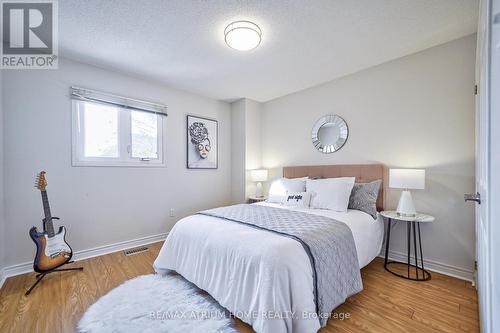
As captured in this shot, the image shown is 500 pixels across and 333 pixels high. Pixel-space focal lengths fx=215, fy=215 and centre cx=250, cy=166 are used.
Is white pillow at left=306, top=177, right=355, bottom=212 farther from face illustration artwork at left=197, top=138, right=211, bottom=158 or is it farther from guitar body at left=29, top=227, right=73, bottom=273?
guitar body at left=29, top=227, right=73, bottom=273

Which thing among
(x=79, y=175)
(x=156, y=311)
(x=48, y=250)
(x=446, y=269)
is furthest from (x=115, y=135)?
(x=446, y=269)

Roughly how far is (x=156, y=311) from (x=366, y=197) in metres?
2.37

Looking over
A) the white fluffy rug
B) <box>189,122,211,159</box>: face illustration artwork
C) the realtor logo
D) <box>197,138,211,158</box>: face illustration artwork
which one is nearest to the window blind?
the realtor logo

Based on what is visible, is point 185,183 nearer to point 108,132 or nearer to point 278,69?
point 108,132

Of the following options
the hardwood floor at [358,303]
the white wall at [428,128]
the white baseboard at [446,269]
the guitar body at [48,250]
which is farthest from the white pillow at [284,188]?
the guitar body at [48,250]

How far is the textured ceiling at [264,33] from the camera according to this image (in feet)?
5.82

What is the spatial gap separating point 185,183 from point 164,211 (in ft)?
1.83

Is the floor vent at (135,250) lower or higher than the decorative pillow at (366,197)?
lower

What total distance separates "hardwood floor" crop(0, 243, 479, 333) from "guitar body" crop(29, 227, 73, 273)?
18 centimetres

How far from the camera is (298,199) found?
9.12 feet

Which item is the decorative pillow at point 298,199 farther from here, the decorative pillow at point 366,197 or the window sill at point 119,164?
the window sill at point 119,164

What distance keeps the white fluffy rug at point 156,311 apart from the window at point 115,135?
1659 mm

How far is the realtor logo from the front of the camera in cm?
182

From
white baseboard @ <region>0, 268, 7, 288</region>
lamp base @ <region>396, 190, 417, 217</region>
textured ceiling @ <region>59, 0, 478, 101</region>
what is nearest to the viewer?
textured ceiling @ <region>59, 0, 478, 101</region>
